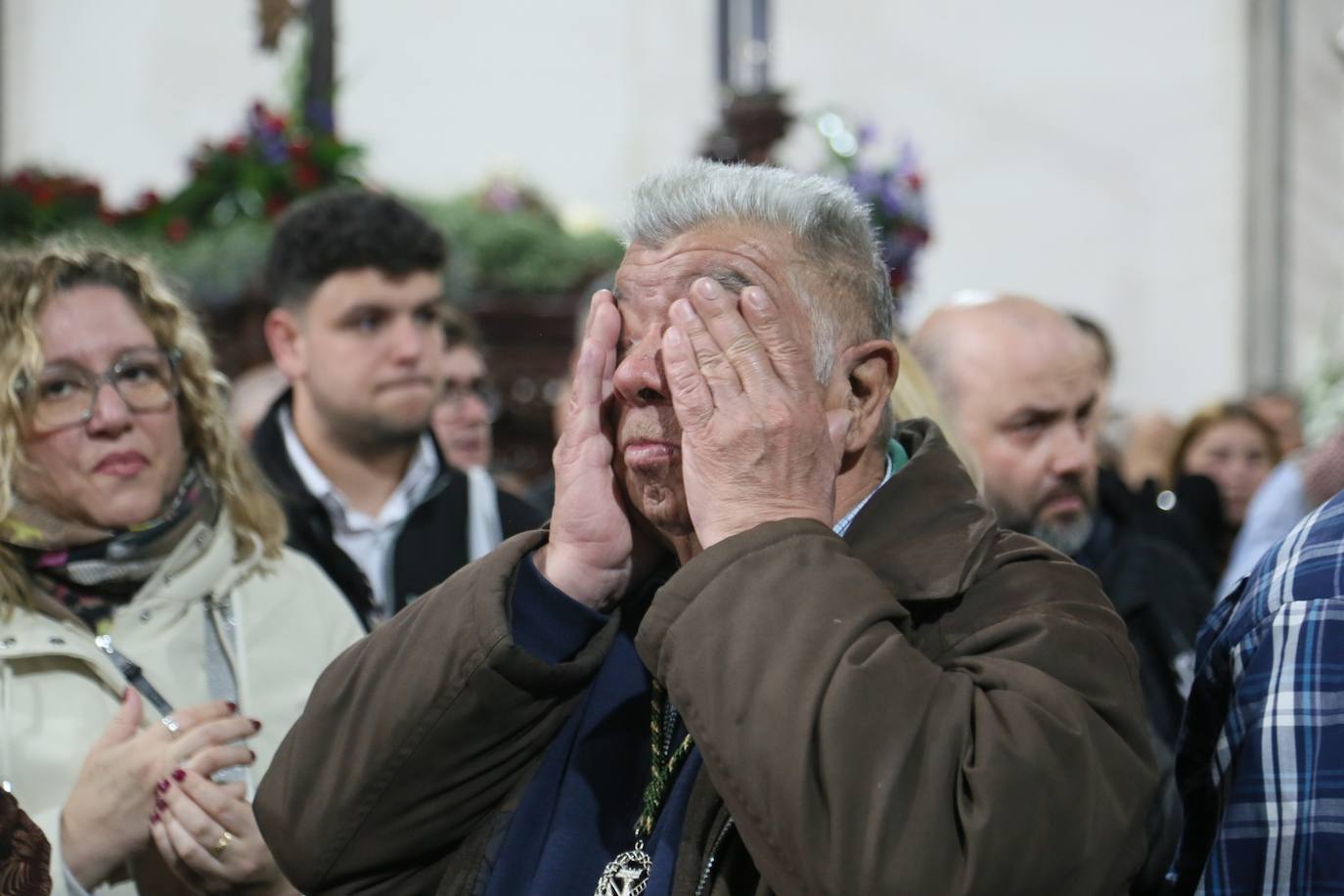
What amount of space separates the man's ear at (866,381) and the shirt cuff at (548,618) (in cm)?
38

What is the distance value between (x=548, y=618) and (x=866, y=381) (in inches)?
18.7

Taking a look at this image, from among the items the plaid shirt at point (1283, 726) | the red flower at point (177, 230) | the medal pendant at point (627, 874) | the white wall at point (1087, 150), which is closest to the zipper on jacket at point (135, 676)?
the medal pendant at point (627, 874)

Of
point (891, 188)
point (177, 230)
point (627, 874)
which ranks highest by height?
point (891, 188)

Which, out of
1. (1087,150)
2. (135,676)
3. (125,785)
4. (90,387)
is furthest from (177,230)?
(1087,150)

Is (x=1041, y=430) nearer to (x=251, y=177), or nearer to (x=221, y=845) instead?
(x=221, y=845)

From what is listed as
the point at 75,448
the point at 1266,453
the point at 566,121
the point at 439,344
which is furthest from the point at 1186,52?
the point at 75,448

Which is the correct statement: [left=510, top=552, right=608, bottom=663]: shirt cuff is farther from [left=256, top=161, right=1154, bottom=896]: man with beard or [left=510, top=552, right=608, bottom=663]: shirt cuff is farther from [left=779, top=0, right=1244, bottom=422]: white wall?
[left=779, top=0, right=1244, bottom=422]: white wall

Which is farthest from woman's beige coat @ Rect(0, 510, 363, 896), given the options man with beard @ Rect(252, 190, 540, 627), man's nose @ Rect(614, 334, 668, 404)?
man's nose @ Rect(614, 334, 668, 404)

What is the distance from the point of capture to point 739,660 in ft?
5.34

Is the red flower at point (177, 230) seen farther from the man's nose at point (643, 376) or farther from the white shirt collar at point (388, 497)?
the man's nose at point (643, 376)

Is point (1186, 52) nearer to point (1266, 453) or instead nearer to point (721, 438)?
point (1266, 453)

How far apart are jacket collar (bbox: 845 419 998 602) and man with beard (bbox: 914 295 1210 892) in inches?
56.6

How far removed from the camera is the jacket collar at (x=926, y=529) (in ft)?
5.94

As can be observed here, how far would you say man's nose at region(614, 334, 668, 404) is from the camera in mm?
1870
